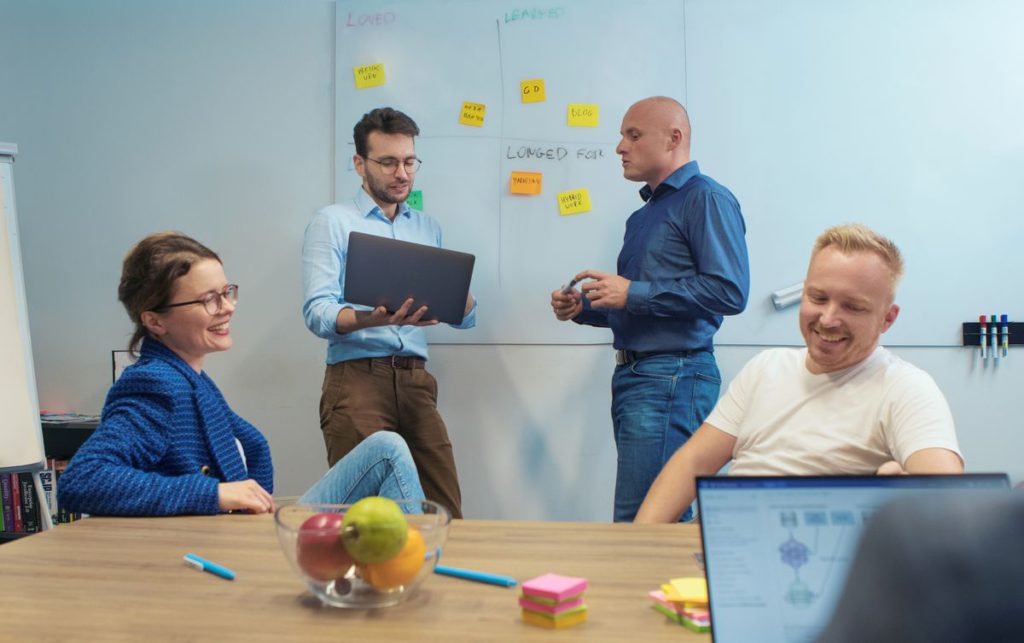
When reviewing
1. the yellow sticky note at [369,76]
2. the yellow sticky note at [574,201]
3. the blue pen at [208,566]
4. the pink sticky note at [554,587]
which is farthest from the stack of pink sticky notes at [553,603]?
the yellow sticky note at [369,76]

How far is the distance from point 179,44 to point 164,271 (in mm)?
1939

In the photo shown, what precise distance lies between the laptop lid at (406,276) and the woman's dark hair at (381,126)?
544mm

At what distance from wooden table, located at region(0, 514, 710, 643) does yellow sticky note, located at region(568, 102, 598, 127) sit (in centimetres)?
197

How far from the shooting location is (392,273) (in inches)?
99.2

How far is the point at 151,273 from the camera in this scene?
180 cm

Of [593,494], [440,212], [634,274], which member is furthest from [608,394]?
[440,212]

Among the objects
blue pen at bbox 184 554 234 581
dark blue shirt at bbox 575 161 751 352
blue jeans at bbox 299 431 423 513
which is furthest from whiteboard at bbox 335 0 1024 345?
blue pen at bbox 184 554 234 581

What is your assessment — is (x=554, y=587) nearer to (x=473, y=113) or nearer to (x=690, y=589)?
(x=690, y=589)

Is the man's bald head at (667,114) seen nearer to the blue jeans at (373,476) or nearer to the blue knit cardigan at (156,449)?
the blue jeans at (373,476)

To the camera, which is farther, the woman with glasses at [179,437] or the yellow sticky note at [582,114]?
the yellow sticky note at [582,114]

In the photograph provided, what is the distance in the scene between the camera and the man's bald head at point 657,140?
2.66 metres

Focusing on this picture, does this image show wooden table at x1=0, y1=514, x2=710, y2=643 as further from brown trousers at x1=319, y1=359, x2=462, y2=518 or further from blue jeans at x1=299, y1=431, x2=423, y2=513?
brown trousers at x1=319, y1=359, x2=462, y2=518

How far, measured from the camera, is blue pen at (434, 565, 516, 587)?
3.76 ft

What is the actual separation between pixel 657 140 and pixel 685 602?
1.87 meters
